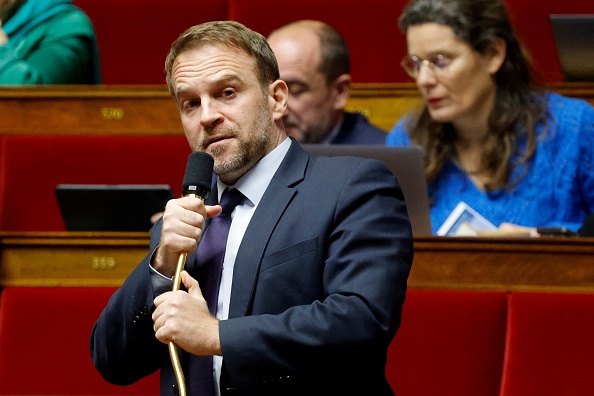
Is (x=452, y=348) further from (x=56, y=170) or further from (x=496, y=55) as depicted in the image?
(x=56, y=170)

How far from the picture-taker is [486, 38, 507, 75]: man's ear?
98cm

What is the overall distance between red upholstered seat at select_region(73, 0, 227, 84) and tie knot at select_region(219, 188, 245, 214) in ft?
2.58

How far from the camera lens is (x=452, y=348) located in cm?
77

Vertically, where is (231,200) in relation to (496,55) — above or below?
below

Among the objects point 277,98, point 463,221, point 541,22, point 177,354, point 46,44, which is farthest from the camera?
point 541,22

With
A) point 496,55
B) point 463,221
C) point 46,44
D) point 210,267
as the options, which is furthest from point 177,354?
point 46,44

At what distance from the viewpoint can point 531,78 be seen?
992 mm

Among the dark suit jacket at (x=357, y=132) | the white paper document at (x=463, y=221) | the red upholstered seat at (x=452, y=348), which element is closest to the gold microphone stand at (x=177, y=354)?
the red upholstered seat at (x=452, y=348)

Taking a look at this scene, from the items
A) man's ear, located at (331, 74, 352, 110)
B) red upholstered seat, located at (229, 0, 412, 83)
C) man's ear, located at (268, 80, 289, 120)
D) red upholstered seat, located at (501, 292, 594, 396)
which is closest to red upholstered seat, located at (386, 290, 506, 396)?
red upholstered seat, located at (501, 292, 594, 396)

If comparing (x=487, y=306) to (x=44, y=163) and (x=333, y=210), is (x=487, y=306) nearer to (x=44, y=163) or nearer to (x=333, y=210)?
(x=333, y=210)

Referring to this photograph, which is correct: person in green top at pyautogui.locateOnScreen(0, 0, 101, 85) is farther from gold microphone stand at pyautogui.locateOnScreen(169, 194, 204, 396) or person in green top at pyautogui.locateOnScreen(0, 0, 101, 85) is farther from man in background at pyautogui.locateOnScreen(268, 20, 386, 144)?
gold microphone stand at pyautogui.locateOnScreen(169, 194, 204, 396)

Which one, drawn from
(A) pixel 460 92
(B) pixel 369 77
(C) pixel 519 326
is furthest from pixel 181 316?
(B) pixel 369 77

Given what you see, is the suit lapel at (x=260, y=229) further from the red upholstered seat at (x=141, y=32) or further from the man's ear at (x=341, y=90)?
the red upholstered seat at (x=141, y=32)

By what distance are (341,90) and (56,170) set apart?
0.29 metres
